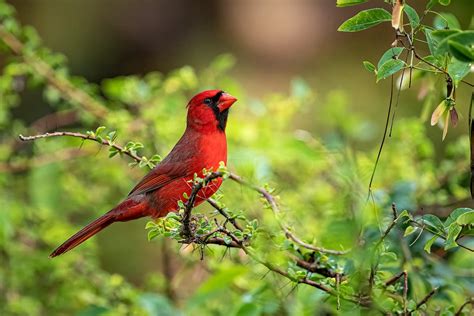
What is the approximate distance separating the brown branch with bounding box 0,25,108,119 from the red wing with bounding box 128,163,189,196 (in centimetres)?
Answer: 78

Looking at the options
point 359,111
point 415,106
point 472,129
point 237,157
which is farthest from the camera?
point 359,111

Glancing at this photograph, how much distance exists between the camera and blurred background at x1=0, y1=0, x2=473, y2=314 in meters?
5.32

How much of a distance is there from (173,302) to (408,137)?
3.01 ft

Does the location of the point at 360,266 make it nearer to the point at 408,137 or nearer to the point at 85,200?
the point at 408,137

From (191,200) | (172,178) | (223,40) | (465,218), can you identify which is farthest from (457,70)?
(223,40)

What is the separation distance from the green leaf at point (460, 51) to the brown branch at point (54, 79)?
196cm

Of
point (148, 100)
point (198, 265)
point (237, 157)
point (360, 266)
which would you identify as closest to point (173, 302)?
point (198, 265)

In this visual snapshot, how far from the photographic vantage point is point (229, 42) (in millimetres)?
6223

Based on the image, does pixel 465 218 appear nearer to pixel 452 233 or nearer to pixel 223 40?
pixel 452 233

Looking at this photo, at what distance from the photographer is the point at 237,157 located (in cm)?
260

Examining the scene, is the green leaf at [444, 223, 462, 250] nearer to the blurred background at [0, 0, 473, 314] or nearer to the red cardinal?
the red cardinal

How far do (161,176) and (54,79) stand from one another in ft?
2.79

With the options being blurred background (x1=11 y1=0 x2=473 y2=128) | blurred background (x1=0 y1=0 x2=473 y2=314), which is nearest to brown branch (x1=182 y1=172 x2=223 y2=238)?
blurred background (x1=0 y1=0 x2=473 y2=314)

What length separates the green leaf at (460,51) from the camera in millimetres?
1150
